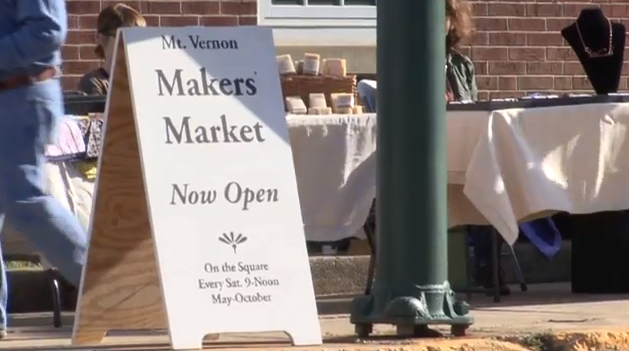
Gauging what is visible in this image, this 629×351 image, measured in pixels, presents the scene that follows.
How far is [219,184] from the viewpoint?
5.74m

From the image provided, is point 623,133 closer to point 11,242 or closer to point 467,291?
point 467,291

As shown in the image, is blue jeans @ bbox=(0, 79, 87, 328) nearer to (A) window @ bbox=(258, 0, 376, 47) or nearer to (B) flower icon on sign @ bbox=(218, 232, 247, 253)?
(B) flower icon on sign @ bbox=(218, 232, 247, 253)

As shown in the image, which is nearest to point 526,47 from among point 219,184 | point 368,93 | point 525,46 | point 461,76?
point 525,46

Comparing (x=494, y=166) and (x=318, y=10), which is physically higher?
(x=318, y=10)

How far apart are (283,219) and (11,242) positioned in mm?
1992

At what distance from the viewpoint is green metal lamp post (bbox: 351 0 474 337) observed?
228 inches

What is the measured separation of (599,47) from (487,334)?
2.43m

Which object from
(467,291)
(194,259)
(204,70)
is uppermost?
(204,70)

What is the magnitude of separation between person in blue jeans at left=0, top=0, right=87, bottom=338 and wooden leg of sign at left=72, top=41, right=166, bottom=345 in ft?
0.43

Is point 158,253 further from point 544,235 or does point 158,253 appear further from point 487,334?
point 544,235

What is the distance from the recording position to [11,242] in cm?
734

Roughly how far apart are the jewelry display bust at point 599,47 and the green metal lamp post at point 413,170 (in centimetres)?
219

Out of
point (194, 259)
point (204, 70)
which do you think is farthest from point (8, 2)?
point (194, 259)

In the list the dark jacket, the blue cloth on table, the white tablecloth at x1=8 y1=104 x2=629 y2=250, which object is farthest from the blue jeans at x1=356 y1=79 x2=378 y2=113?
the blue cloth on table
